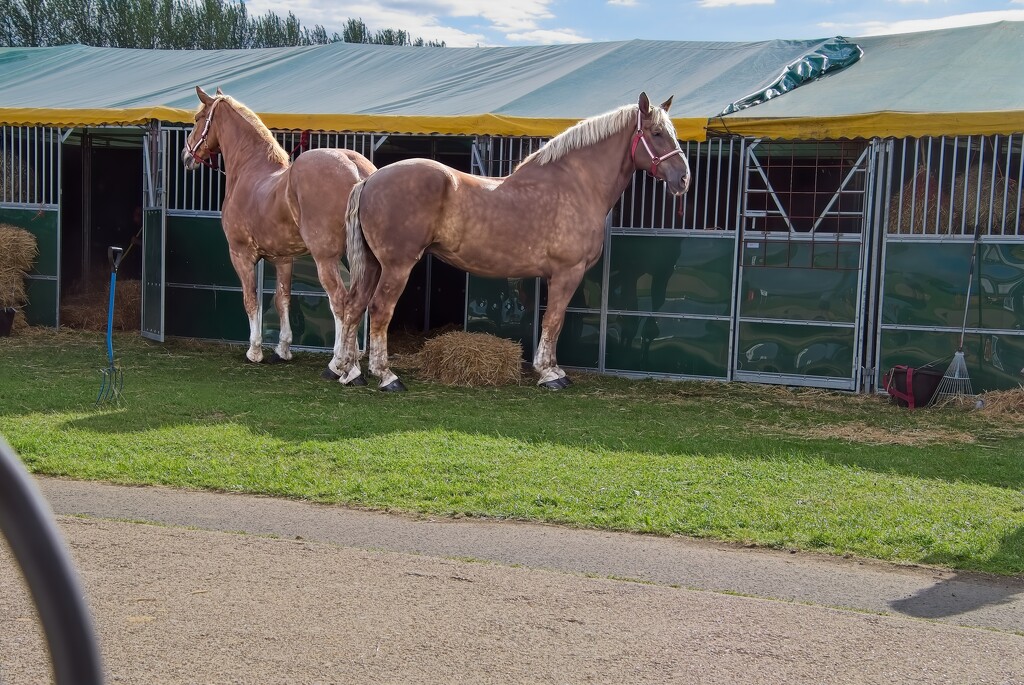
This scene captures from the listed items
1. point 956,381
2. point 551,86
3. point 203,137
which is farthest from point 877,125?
point 203,137

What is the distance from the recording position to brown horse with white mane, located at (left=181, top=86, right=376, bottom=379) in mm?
10242

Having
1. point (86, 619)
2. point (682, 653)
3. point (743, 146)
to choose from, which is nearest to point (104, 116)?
point (743, 146)

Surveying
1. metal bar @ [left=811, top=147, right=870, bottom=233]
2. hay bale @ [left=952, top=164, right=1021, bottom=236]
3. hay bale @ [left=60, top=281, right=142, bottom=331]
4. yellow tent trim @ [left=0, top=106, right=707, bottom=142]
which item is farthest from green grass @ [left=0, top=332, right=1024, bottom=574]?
hay bale @ [left=60, top=281, right=142, bottom=331]

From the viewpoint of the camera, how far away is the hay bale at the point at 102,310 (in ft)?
47.6

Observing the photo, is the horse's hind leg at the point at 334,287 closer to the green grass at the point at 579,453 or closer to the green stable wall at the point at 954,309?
the green grass at the point at 579,453

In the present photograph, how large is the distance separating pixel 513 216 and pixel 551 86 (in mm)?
3363

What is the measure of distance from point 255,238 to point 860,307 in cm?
613

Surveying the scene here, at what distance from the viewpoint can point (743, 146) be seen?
11.0 m

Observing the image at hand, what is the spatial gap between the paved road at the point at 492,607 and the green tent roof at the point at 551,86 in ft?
20.2

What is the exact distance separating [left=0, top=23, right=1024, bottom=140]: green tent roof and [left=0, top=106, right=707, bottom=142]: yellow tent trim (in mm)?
14

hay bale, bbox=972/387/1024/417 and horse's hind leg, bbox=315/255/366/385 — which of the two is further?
horse's hind leg, bbox=315/255/366/385

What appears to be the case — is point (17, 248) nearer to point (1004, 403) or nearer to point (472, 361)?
point (472, 361)

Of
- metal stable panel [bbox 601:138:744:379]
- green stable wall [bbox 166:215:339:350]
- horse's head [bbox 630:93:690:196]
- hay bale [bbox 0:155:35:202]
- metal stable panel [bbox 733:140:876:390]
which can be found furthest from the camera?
hay bale [bbox 0:155:35:202]

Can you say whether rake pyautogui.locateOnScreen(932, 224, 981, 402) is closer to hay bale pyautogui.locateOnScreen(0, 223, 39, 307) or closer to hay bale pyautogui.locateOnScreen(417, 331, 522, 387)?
hay bale pyautogui.locateOnScreen(417, 331, 522, 387)
